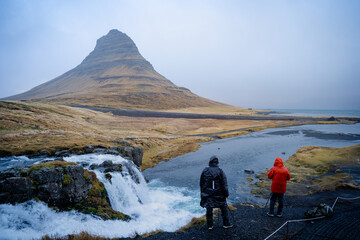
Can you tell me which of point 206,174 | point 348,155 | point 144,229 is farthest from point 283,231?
point 348,155

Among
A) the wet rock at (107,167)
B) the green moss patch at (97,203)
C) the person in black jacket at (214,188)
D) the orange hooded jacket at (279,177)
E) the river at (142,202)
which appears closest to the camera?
the person in black jacket at (214,188)

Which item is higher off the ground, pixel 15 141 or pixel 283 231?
pixel 15 141

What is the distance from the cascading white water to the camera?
830 centimetres

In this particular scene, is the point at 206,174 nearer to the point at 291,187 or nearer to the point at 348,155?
the point at 291,187

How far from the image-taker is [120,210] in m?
13.4

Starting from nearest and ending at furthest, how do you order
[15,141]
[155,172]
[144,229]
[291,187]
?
1. [144,229]
2. [291,187]
3. [15,141]
4. [155,172]

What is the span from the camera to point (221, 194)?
25.8 feet

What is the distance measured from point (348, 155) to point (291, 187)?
15693mm

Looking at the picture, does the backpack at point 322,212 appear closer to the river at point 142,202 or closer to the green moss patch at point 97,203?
the river at point 142,202

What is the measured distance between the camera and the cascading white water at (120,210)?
830 cm

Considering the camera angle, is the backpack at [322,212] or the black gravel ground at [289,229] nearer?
the black gravel ground at [289,229]

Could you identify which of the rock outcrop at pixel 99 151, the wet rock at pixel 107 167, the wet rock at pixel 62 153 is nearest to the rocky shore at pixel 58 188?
the wet rock at pixel 107 167

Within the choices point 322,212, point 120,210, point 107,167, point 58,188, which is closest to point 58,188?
point 58,188

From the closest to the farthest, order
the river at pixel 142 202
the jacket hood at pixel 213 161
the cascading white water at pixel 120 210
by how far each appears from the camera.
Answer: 1. the jacket hood at pixel 213 161
2. the cascading white water at pixel 120 210
3. the river at pixel 142 202
